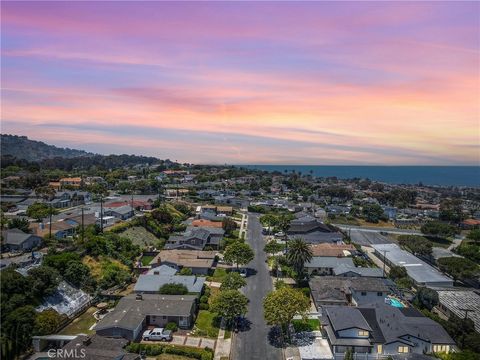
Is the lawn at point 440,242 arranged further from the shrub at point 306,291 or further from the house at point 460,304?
the shrub at point 306,291

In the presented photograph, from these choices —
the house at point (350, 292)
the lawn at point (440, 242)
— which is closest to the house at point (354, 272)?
the house at point (350, 292)

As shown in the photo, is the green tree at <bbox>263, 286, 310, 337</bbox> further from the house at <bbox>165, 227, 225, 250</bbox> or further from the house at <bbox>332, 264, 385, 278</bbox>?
the house at <bbox>165, 227, 225, 250</bbox>

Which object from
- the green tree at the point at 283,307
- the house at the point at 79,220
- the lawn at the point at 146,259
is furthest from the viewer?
the house at the point at 79,220

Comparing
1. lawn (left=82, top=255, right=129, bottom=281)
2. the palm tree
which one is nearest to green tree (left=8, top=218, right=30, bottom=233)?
lawn (left=82, top=255, right=129, bottom=281)

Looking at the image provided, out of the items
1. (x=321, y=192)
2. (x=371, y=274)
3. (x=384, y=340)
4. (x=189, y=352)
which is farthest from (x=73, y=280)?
(x=321, y=192)

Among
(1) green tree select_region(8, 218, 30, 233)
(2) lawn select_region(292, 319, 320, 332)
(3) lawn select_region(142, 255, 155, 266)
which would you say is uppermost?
(1) green tree select_region(8, 218, 30, 233)

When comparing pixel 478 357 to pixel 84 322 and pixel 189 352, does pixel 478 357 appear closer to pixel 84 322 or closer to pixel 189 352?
pixel 189 352

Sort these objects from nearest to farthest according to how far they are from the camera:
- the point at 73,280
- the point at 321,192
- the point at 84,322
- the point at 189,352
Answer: the point at 189,352
the point at 84,322
the point at 73,280
the point at 321,192
